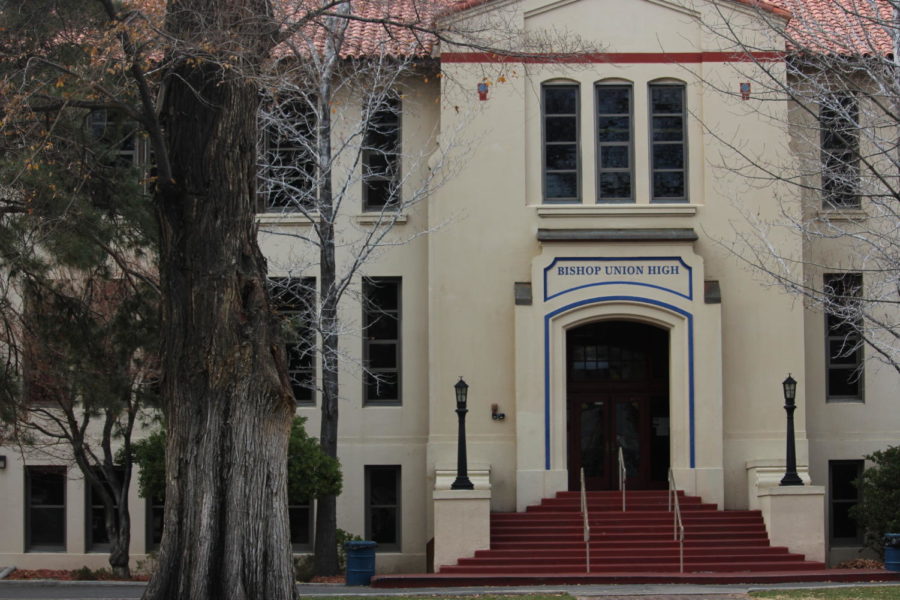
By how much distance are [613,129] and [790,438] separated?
24.1 ft

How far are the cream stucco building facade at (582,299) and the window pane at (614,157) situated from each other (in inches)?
1.6

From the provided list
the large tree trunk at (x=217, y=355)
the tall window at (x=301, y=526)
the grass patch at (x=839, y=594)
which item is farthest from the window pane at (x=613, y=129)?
the large tree trunk at (x=217, y=355)

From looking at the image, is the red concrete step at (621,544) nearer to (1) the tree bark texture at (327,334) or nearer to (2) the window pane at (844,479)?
(1) the tree bark texture at (327,334)

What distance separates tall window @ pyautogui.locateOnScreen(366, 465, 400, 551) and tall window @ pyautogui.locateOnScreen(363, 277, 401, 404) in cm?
155

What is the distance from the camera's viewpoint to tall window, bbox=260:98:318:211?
25.2 m

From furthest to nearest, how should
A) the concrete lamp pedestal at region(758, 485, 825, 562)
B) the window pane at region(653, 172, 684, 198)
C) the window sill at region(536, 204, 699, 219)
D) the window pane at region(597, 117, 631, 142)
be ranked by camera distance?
the window pane at region(597, 117, 631, 142) < the window pane at region(653, 172, 684, 198) < the window sill at region(536, 204, 699, 219) < the concrete lamp pedestal at region(758, 485, 825, 562)

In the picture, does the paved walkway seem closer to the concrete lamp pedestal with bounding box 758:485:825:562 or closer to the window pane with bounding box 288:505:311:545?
the concrete lamp pedestal with bounding box 758:485:825:562

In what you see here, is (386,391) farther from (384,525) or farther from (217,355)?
(217,355)

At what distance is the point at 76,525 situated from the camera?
27.9 metres

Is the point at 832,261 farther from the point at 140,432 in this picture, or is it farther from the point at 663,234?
the point at 140,432

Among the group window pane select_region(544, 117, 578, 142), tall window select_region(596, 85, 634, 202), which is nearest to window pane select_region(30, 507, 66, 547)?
window pane select_region(544, 117, 578, 142)

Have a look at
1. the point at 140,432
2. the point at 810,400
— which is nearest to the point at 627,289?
the point at 810,400

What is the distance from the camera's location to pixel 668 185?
2723 centimetres

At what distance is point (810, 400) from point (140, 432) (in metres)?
14.1
